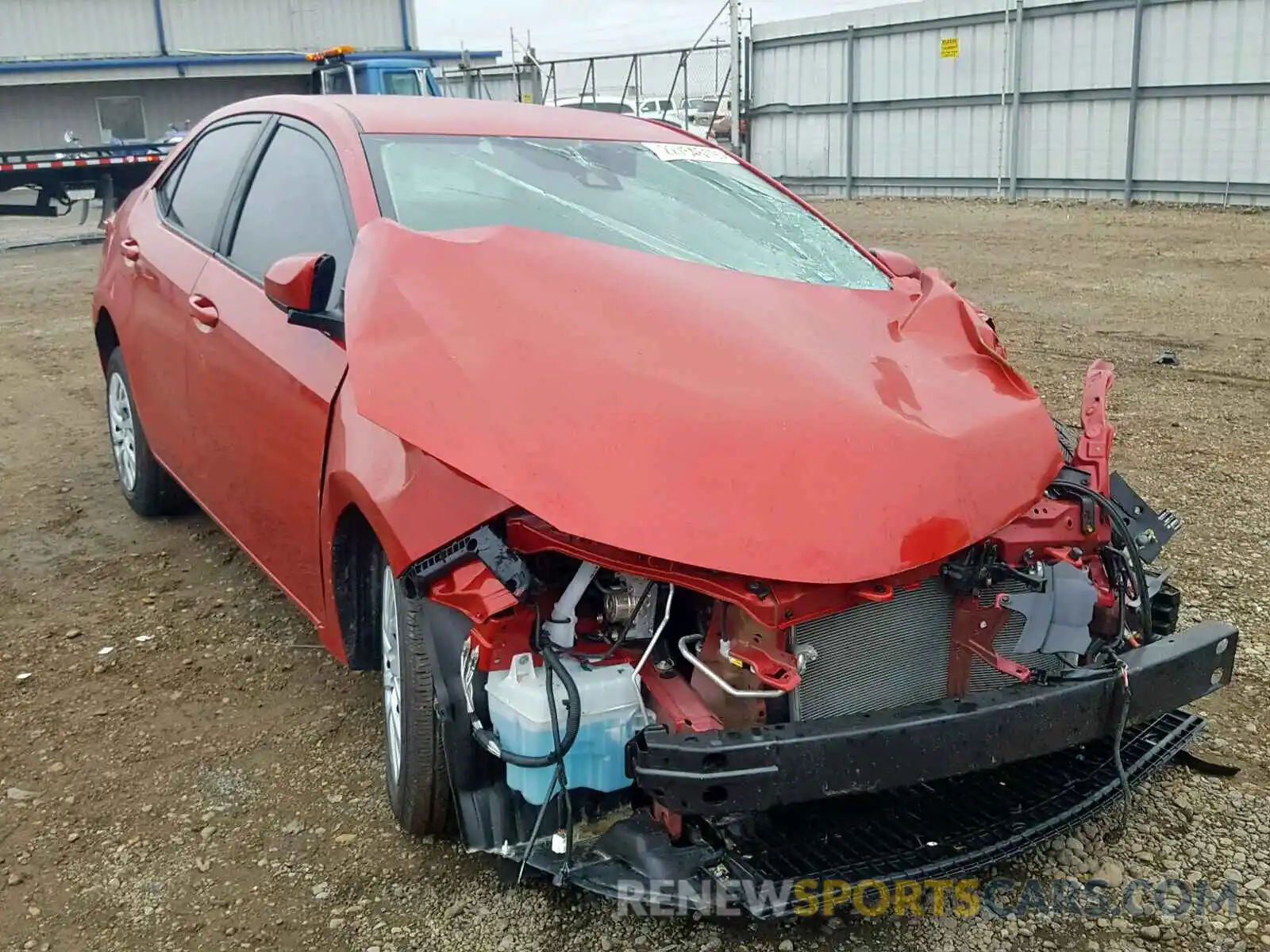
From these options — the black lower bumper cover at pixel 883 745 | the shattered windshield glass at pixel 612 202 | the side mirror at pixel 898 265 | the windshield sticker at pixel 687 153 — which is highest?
the windshield sticker at pixel 687 153

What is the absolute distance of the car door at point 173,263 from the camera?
392cm

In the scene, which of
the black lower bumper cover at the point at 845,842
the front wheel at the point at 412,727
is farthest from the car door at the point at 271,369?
the black lower bumper cover at the point at 845,842

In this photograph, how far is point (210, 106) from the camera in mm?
27625

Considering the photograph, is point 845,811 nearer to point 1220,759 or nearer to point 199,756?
point 1220,759

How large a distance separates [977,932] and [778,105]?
19881 millimetres

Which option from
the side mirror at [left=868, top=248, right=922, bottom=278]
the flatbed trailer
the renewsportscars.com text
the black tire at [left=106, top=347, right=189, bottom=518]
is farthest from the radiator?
the flatbed trailer

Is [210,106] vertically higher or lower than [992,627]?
higher

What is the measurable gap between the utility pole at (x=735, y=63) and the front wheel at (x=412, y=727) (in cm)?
1844

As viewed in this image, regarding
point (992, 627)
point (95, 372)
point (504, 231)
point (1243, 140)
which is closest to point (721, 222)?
point (504, 231)

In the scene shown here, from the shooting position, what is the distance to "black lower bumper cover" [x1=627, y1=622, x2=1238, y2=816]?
2143 millimetres

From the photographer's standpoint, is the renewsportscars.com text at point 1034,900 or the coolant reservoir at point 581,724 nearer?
the coolant reservoir at point 581,724

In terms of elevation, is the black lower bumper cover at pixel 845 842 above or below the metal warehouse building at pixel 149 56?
below

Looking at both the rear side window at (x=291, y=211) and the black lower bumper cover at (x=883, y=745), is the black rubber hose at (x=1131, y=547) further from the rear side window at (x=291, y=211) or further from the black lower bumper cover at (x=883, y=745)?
the rear side window at (x=291, y=211)

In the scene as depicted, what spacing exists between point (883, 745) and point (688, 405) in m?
0.77
